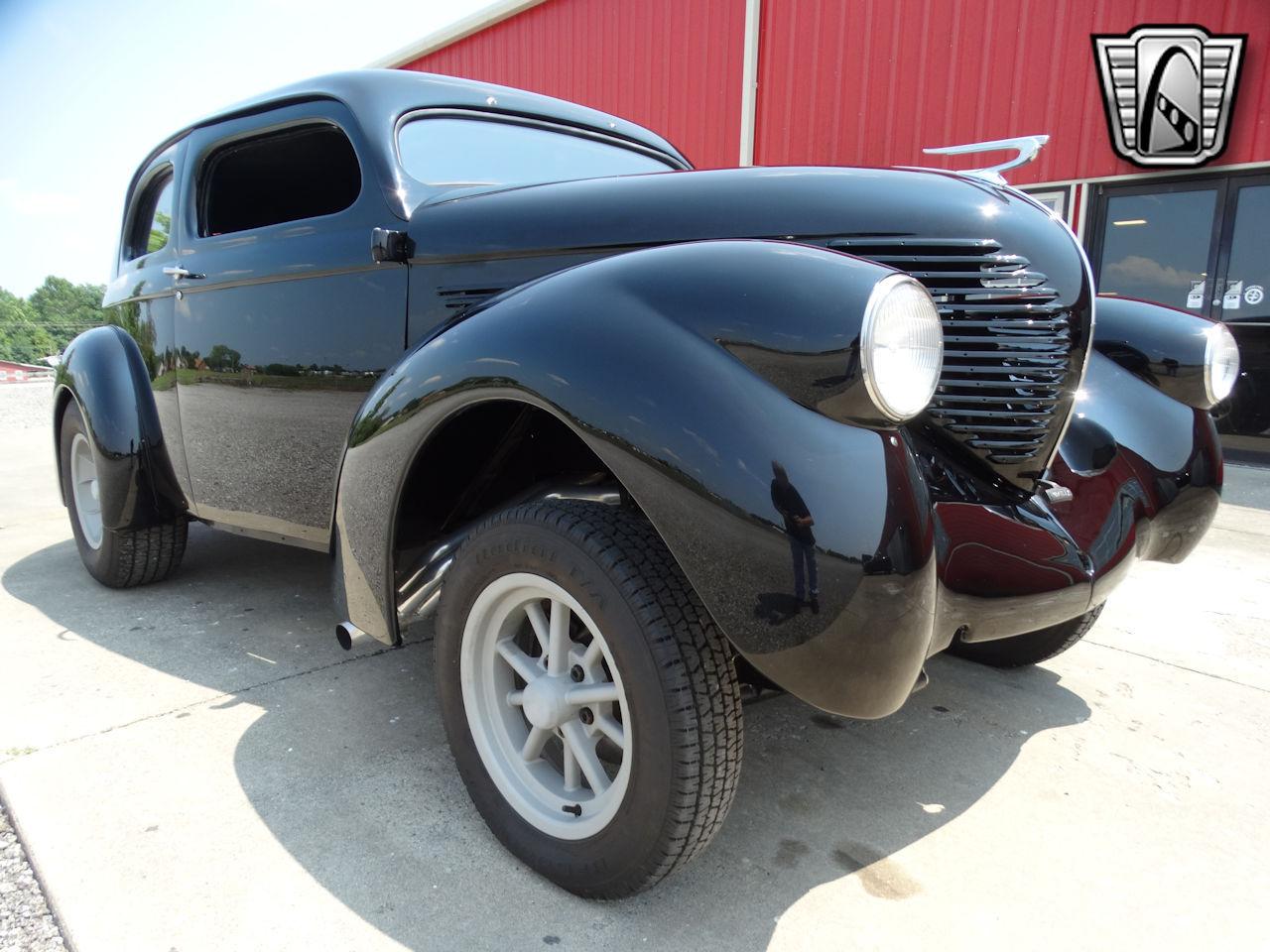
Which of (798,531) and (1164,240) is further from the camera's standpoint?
(1164,240)

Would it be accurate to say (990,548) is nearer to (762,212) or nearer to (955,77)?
(762,212)

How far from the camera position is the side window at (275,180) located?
298 cm

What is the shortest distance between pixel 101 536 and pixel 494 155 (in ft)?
7.35

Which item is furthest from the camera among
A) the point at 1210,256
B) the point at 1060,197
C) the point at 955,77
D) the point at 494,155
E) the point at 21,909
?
the point at 955,77

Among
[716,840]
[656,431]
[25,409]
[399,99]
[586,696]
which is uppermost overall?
[399,99]

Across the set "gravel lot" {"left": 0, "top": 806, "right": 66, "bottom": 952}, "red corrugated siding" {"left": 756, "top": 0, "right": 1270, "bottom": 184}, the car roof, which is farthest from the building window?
"gravel lot" {"left": 0, "top": 806, "right": 66, "bottom": 952}

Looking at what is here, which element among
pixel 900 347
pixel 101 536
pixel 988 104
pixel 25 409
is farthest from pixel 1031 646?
pixel 25 409

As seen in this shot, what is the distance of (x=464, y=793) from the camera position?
1.97 m

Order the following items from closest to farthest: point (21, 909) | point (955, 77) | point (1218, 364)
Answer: point (21, 909) < point (1218, 364) < point (955, 77)

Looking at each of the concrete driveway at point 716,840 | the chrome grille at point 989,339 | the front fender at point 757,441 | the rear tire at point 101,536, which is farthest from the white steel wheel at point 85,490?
the chrome grille at point 989,339

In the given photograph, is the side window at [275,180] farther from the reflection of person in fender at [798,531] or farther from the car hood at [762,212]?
the reflection of person in fender at [798,531]

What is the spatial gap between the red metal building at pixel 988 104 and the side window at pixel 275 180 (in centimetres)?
537

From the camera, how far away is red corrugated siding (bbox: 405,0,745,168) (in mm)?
9141

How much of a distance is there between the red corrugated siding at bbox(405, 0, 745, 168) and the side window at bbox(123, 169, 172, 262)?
5667mm
